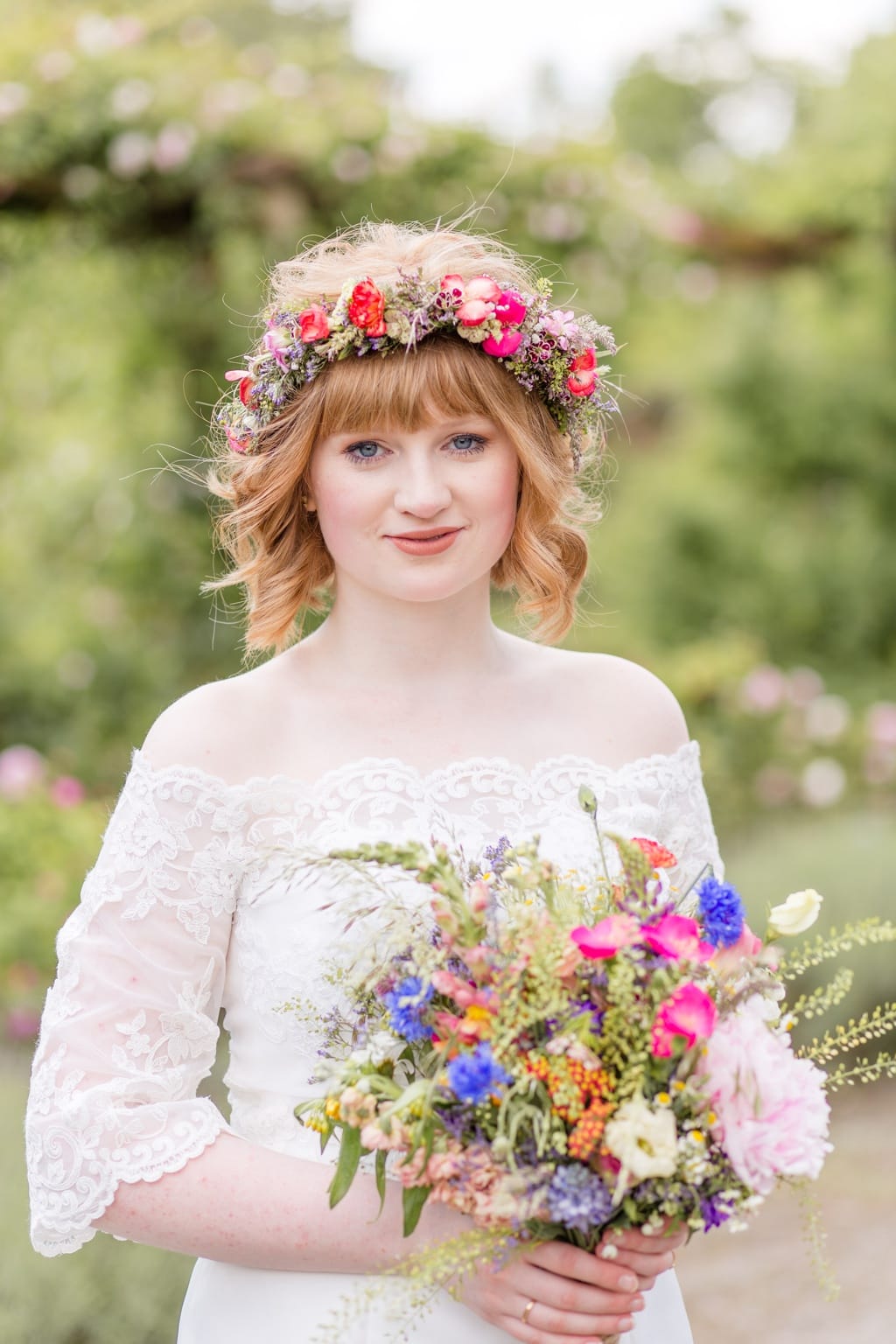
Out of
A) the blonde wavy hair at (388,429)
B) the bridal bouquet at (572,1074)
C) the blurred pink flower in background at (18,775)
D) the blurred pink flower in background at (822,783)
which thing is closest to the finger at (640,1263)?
the bridal bouquet at (572,1074)

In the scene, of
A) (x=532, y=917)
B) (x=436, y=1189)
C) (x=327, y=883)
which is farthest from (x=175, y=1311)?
(x=532, y=917)

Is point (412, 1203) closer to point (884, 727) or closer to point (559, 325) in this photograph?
point (559, 325)

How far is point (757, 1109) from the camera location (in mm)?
1447

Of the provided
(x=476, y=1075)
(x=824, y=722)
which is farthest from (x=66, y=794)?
(x=476, y=1075)

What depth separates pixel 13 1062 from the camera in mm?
4520

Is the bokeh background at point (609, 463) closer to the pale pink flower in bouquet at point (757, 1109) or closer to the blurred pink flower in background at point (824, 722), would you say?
the blurred pink flower in background at point (824, 722)

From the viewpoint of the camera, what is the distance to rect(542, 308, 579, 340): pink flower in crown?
215 centimetres

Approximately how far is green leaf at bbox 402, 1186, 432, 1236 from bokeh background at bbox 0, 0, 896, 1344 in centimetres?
182

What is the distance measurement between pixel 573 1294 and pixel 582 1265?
5 centimetres

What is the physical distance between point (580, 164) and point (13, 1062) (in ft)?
17.6

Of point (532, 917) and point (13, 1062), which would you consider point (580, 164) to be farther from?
point (532, 917)

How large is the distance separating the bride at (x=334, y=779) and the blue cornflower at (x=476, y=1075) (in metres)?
0.24

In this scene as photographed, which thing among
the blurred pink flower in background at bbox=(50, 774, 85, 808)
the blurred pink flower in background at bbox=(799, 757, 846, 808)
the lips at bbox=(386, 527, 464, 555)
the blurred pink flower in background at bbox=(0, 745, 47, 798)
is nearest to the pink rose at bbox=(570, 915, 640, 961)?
the lips at bbox=(386, 527, 464, 555)

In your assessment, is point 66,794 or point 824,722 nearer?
point 66,794
